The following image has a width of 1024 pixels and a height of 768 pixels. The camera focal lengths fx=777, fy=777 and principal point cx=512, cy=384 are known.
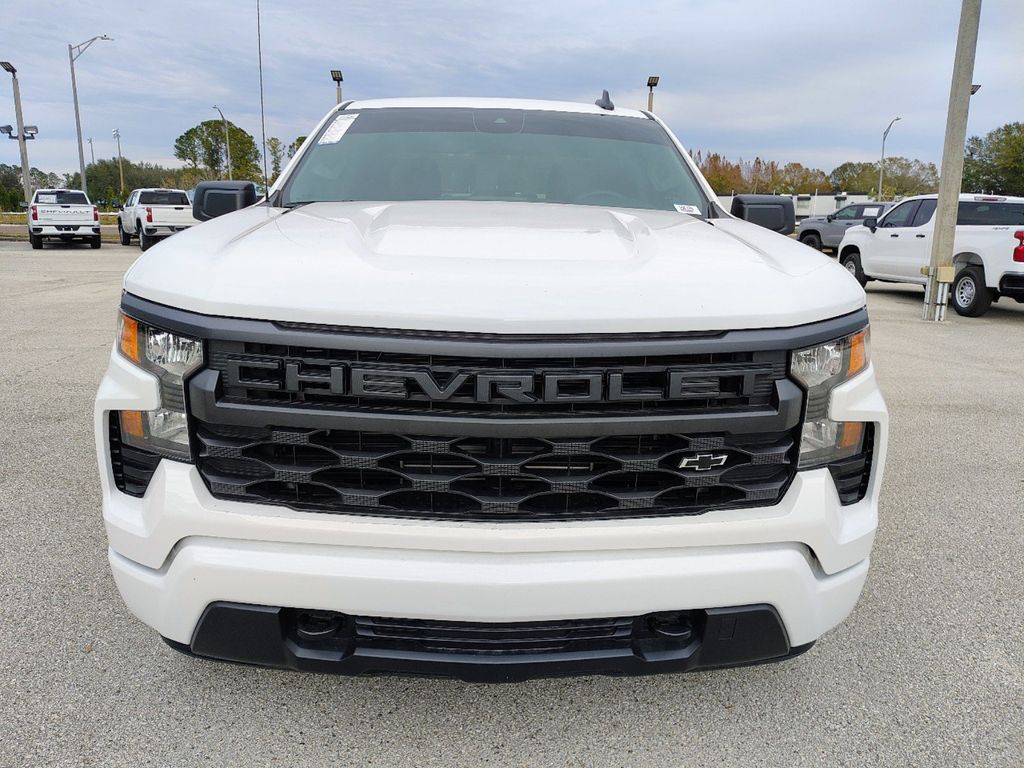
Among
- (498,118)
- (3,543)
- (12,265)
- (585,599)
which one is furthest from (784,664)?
(12,265)

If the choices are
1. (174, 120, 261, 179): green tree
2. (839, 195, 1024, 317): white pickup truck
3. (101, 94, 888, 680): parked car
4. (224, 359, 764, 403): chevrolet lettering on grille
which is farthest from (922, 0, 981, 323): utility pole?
(174, 120, 261, 179): green tree

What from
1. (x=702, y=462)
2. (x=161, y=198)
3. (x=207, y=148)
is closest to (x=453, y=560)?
(x=702, y=462)

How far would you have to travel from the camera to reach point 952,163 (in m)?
10.9

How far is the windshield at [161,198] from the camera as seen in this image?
23953mm

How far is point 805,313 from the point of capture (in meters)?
1.82

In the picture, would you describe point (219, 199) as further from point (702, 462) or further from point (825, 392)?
point (825, 392)

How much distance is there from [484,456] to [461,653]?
0.47 metres

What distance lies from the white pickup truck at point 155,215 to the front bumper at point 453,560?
20.9m

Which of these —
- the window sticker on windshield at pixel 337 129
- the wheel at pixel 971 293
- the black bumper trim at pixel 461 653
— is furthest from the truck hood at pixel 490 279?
the wheel at pixel 971 293

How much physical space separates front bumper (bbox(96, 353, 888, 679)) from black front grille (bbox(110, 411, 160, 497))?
5 cm

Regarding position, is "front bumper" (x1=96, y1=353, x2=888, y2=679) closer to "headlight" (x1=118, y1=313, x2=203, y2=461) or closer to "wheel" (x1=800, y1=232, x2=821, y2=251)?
"headlight" (x1=118, y1=313, x2=203, y2=461)

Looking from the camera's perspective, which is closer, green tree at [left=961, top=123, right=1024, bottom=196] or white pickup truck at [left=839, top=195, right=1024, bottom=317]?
white pickup truck at [left=839, top=195, right=1024, bottom=317]

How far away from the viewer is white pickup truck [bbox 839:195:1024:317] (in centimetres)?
1073

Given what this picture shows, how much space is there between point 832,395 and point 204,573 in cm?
152
